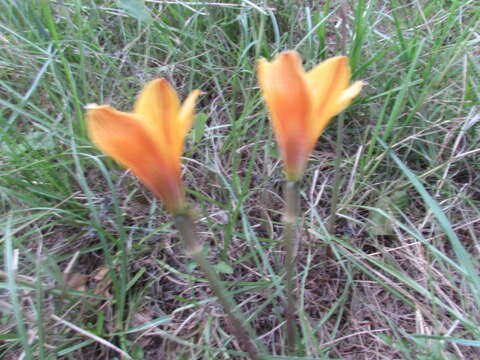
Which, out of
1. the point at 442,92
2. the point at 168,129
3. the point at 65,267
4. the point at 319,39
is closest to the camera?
the point at 168,129

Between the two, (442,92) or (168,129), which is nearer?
(168,129)

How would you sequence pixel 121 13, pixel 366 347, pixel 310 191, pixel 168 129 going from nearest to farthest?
pixel 168 129 < pixel 366 347 < pixel 310 191 < pixel 121 13

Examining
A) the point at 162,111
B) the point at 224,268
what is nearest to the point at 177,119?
the point at 162,111

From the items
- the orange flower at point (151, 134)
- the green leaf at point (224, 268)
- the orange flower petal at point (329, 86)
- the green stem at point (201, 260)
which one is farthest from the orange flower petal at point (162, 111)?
the green leaf at point (224, 268)

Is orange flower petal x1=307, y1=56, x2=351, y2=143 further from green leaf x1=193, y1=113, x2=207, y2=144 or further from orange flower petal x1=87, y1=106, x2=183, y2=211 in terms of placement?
green leaf x1=193, y1=113, x2=207, y2=144

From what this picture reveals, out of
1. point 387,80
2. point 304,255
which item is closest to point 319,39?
point 387,80

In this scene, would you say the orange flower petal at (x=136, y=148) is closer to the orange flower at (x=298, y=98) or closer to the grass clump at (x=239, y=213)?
the orange flower at (x=298, y=98)

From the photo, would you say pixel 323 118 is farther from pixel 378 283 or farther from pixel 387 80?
pixel 387 80
